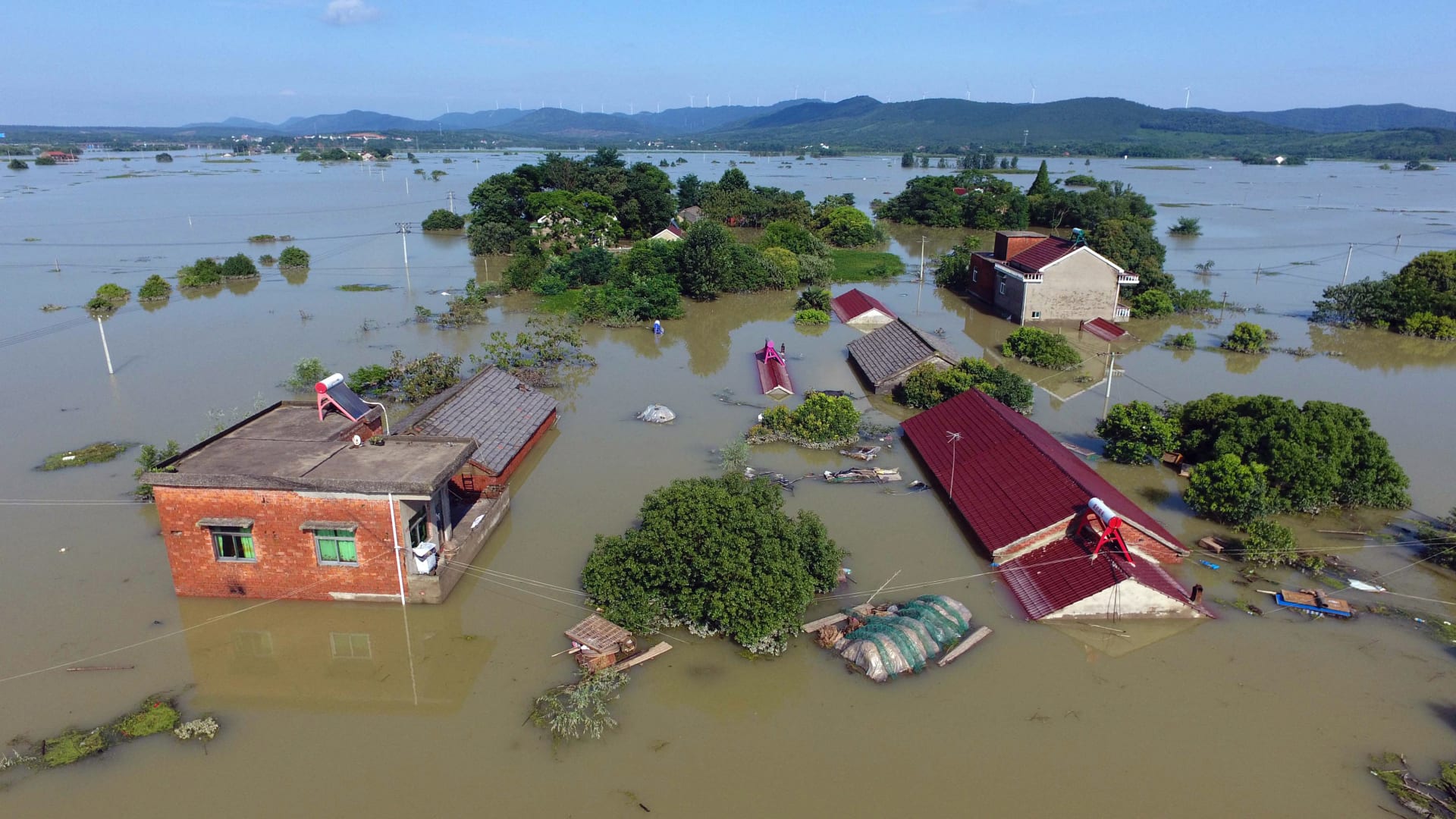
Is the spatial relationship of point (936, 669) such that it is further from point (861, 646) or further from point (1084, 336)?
point (1084, 336)

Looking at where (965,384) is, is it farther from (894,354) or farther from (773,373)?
(773,373)

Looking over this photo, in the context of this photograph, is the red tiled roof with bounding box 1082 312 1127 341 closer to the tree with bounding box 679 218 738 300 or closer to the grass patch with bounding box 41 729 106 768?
the tree with bounding box 679 218 738 300

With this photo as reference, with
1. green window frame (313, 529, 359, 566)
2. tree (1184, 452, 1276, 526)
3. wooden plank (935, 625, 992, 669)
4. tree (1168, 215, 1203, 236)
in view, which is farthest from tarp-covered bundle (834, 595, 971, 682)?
tree (1168, 215, 1203, 236)

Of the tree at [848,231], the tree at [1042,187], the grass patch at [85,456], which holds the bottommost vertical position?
the grass patch at [85,456]

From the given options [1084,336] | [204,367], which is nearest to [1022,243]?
[1084,336]

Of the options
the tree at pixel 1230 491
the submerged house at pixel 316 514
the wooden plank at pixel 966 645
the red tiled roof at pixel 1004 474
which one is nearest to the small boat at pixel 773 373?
the red tiled roof at pixel 1004 474

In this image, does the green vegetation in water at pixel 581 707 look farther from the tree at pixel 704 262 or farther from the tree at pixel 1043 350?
the tree at pixel 704 262

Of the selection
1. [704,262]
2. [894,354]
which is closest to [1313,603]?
[894,354]
